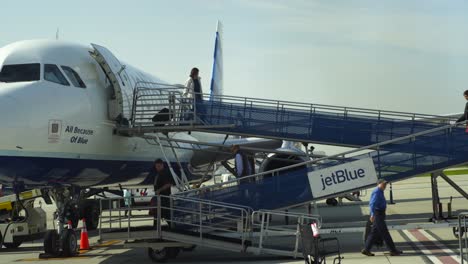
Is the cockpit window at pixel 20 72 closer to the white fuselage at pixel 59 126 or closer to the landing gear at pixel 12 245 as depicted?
the white fuselage at pixel 59 126

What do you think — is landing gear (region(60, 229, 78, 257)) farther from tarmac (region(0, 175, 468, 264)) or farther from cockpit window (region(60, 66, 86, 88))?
cockpit window (region(60, 66, 86, 88))

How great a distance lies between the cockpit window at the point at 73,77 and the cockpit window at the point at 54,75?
6.8 inches

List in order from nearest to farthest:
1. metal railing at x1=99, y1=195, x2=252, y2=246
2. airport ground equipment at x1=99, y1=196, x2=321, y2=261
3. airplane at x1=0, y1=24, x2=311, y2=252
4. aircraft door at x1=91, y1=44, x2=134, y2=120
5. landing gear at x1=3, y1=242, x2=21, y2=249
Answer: airplane at x1=0, y1=24, x2=311, y2=252
airport ground equipment at x1=99, y1=196, x2=321, y2=261
metal railing at x1=99, y1=195, x2=252, y2=246
aircraft door at x1=91, y1=44, x2=134, y2=120
landing gear at x1=3, y1=242, x2=21, y2=249

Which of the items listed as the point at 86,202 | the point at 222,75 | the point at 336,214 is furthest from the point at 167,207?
the point at 222,75

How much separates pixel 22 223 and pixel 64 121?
4.94 m

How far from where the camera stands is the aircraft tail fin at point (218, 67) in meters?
32.1

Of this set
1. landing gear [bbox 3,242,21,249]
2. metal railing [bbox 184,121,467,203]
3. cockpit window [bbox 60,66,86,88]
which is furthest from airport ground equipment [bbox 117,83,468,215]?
landing gear [bbox 3,242,21,249]

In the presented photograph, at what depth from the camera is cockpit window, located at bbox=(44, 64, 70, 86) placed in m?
12.6

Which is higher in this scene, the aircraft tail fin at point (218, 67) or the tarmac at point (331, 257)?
the aircraft tail fin at point (218, 67)

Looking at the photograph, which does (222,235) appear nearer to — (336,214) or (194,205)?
(194,205)

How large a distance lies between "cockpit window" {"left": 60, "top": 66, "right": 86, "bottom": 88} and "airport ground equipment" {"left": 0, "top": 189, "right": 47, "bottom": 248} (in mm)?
3512

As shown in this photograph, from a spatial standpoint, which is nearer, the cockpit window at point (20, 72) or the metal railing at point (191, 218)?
the metal railing at point (191, 218)

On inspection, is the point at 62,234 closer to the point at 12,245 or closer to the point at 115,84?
the point at 115,84

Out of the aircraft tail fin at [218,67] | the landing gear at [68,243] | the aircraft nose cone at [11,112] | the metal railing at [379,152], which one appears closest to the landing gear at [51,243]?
the landing gear at [68,243]
